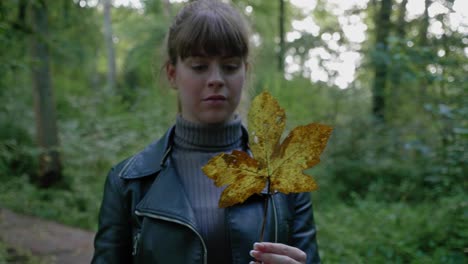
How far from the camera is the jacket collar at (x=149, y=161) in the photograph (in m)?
1.37

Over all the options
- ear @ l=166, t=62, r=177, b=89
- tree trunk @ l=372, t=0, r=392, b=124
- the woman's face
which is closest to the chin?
the woman's face

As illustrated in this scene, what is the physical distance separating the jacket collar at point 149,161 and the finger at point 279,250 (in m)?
0.63

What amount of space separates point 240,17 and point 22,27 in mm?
2218

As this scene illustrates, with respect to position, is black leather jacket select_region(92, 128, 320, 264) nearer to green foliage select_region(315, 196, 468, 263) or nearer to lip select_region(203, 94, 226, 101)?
lip select_region(203, 94, 226, 101)

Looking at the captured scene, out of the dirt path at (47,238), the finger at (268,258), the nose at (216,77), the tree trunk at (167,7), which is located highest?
the tree trunk at (167,7)

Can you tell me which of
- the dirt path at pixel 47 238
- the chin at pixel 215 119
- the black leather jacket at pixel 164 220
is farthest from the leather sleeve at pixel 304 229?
the dirt path at pixel 47 238

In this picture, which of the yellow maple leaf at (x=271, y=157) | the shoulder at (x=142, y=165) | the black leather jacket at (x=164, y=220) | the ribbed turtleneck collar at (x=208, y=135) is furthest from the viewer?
the ribbed turtleneck collar at (x=208, y=135)

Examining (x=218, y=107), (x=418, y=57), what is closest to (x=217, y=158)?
(x=218, y=107)

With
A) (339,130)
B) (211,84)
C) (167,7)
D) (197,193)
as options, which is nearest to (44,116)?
(167,7)

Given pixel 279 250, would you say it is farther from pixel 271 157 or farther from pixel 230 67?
pixel 230 67

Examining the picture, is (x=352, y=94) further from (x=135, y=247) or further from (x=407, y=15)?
(x=135, y=247)

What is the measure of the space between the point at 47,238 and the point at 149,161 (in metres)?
3.64

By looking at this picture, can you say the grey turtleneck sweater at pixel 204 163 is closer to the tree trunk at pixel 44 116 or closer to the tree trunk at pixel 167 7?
the tree trunk at pixel 44 116

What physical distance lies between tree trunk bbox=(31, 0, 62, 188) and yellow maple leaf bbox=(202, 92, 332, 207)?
565 cm
